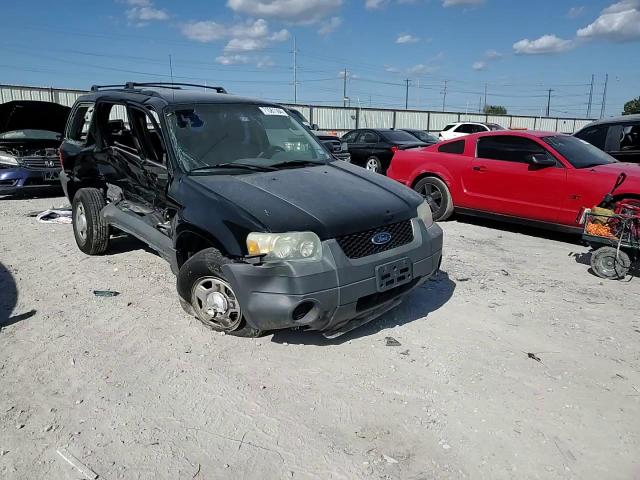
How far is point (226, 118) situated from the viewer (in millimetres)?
4398

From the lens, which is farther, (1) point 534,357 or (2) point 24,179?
(2) point 24,179

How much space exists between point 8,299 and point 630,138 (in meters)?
9.47

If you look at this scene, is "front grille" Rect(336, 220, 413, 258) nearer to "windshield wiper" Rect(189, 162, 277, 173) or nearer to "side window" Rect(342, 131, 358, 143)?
"windshield wiper" Rect(189, 162, 277, 173)

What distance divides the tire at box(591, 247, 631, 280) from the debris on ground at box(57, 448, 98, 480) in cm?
507

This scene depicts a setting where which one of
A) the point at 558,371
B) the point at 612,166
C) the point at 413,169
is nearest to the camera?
the point at 558,371

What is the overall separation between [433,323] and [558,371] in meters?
1.01

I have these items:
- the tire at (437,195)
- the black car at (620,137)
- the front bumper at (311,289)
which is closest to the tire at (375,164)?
the tire at (437,195)

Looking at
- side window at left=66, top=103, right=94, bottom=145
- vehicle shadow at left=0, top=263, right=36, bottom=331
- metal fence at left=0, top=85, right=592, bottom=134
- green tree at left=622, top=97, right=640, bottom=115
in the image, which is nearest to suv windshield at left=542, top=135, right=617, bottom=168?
side window at left=66, top=103, right=94, bottom=145

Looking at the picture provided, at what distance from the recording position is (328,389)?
3.11 meters

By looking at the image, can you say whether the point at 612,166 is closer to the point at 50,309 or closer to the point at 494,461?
the point at 494,461

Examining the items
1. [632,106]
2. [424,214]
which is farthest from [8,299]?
[632,106]

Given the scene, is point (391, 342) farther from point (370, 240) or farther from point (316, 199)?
point (316, 199)

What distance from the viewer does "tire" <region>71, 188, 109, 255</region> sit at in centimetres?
546

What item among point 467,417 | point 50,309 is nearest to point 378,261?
point 467,417
